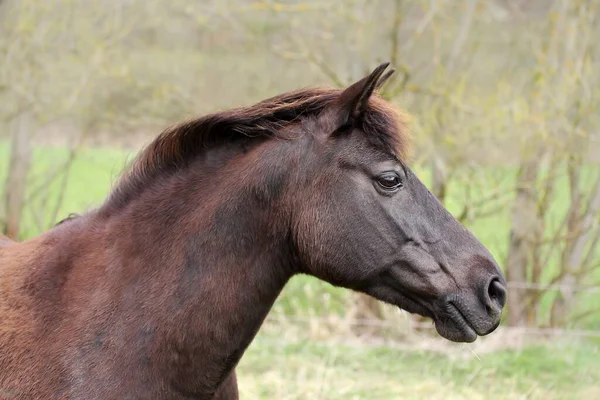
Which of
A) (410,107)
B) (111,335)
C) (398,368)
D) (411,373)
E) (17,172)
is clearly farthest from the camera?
(17,172)

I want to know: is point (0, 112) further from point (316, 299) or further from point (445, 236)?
point (445, 236)

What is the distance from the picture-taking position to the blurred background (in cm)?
761

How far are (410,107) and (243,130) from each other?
5475 mm

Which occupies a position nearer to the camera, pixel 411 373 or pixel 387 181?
pixel 387 181

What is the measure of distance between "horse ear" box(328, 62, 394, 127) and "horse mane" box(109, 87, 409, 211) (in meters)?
0.06

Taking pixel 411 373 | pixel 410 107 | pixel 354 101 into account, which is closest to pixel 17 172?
pixel 410 107

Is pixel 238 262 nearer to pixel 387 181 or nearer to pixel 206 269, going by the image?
pixel 206 269

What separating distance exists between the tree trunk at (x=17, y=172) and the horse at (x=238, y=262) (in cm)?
689

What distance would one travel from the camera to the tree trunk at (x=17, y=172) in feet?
30.5

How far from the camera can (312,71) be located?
8.30 meters

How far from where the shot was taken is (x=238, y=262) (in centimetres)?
268

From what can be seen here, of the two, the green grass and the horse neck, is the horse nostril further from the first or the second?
the green grass

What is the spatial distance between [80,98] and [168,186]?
7.05m

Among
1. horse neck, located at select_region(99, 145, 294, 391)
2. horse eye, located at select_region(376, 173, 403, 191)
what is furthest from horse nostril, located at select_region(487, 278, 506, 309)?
horse neck, located at select_region(99, 145, 294, 391)
